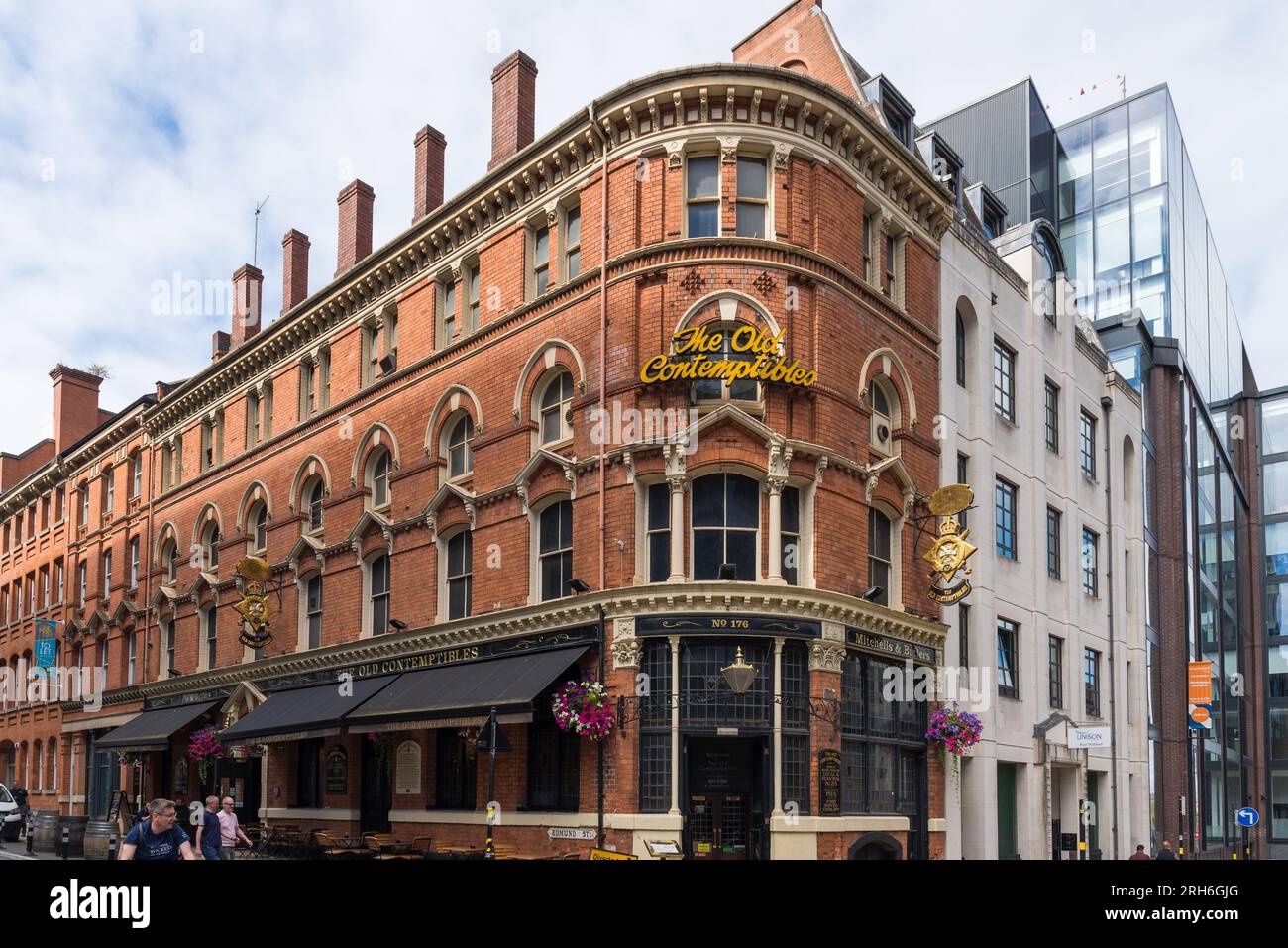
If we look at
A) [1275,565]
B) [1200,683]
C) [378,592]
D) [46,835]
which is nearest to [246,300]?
[378,592]

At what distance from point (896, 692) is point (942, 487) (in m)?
4.46

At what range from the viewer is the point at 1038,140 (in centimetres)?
5412

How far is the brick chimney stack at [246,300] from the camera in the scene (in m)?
43.1

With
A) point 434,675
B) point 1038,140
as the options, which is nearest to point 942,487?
point 434,675

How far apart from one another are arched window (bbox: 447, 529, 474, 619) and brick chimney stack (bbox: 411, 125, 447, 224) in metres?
9.22

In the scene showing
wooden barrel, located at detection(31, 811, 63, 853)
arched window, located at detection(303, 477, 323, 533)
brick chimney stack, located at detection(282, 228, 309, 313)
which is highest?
brick chimney stack, located at detection(282, 228, 309, 313)

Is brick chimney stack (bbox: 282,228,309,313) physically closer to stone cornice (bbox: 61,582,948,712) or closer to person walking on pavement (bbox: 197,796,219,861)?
stone cornice (bbox: 61,582,948,712)

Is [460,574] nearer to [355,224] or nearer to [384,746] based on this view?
[384,746]

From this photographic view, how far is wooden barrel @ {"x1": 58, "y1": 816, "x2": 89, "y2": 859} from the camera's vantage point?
30219 mm

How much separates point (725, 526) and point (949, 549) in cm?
536

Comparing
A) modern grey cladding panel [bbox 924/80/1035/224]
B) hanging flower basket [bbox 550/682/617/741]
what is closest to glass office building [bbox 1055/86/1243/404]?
modern grey cladding panel [bbox 924/80/1035/224]

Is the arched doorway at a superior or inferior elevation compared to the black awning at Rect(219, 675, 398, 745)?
inferior

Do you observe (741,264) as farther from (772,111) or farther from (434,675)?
(434,675)

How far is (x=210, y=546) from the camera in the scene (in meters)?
40.5
